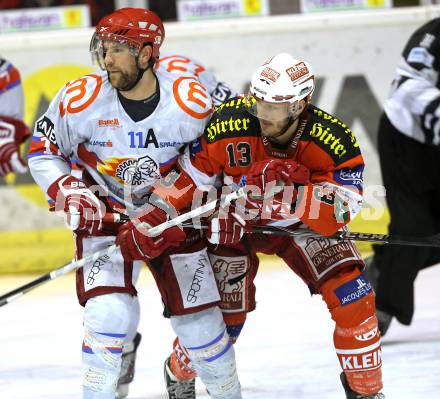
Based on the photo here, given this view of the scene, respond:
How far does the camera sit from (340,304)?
3.53 metres

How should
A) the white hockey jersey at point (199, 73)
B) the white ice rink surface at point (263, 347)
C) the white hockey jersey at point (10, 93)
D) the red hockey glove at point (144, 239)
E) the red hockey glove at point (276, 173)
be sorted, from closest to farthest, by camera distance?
the red hockey glove at point (276, 173) → the red hockey glove at point (144, 239) → the white ice rink surface at point (263, 347) → the white hockey jersey at point (199, 73) → the white hockey jersey at point (10, 93)

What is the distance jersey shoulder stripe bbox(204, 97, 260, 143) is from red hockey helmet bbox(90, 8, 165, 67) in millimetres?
335

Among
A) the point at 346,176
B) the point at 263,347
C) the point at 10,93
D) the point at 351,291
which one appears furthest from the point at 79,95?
the point at 10,93

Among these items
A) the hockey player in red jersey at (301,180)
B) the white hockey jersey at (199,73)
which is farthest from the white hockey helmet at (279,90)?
the white hockey jersey at (199,73)

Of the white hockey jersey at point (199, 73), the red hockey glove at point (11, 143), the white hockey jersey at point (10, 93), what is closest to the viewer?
the white hockey jersey at point (199, 73)

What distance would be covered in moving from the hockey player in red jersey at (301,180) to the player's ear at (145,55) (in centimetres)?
29

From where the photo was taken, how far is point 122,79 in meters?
3.57

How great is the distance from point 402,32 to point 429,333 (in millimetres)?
2284

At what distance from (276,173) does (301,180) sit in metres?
0.10

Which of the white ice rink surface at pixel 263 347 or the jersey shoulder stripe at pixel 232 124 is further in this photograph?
the white ice rink surface at pixel 263 347

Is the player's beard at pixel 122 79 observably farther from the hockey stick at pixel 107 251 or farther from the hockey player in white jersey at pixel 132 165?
the hockey stick at pixel 107 251

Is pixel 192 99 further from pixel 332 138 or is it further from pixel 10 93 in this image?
pixel 10 93

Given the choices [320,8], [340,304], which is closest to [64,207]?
[340,304]

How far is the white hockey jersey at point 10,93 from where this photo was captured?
5.54 metres
